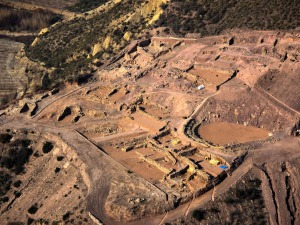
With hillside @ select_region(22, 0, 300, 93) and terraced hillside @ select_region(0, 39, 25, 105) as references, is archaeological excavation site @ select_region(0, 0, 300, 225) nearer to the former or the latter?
hillside @ select_region(22, 0, 300, 93)

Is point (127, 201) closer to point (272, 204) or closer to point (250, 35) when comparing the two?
point (272, 204)

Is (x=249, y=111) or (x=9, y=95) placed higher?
(x=249, y=111)

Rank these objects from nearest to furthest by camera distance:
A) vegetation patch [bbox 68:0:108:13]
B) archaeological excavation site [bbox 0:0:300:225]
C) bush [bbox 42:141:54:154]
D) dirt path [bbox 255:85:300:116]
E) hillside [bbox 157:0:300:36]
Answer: archaeological excavation site [bbox 0:0:300:225], dirt path [bbox 255:85:300:116], bush [bbox 42:141:54:154], hillside [bbox 157:0:300:36], vegetation patch [bbox 68:0:108:13]

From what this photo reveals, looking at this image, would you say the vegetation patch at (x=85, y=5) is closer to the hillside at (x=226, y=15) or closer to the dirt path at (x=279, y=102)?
the hillside at (x=226, y=15)

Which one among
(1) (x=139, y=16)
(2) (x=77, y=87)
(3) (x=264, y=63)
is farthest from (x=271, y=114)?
(1) (x=139, y=16)

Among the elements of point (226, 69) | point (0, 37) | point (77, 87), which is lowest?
point (0, 37)

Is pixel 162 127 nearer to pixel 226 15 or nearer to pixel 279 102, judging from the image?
pixel 279 102

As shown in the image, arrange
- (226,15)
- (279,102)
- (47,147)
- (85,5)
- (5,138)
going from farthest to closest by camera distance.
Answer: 1. (85,5)
2. (226,15)
3. (5,138)
4. (47,147)
5. (279,102)

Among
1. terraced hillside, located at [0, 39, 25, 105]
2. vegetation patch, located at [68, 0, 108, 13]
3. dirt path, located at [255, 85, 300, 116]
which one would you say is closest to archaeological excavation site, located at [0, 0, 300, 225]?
dirt path, located at [255, 85, 300, 116]

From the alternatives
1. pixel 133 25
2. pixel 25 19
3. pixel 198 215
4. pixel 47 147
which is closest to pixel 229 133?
pixel 198 215
